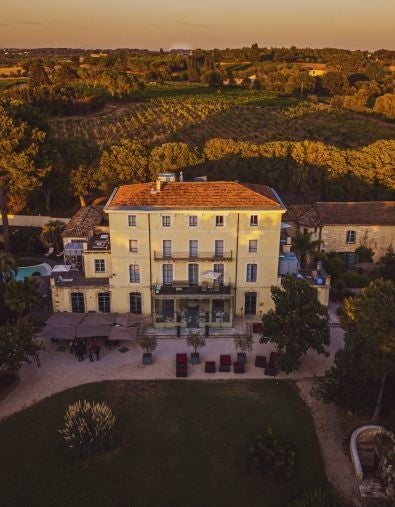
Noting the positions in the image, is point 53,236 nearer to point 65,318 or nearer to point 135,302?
point 135,302

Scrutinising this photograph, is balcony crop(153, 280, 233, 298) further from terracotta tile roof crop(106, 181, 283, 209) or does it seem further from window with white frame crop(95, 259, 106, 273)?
terracotta tile roof crop(106, 181, 283, 209)

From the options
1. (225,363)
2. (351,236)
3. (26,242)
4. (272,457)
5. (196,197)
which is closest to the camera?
(272,457)

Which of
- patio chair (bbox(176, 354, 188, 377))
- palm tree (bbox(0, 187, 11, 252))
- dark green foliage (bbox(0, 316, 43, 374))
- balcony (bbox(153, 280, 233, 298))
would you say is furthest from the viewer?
palm tree (bbox(0, 187, 11, 252))

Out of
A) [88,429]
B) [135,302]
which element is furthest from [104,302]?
[88,429]

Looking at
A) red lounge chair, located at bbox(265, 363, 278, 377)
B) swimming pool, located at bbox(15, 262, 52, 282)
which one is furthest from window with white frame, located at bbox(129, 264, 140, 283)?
red lounge chair, located at bbox(265, 363, 278, 377)

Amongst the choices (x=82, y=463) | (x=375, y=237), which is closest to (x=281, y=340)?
(x=82, y=463)

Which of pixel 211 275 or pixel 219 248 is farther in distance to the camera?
pixel 219 248

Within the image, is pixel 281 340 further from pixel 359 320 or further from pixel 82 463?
pixel 82 463
